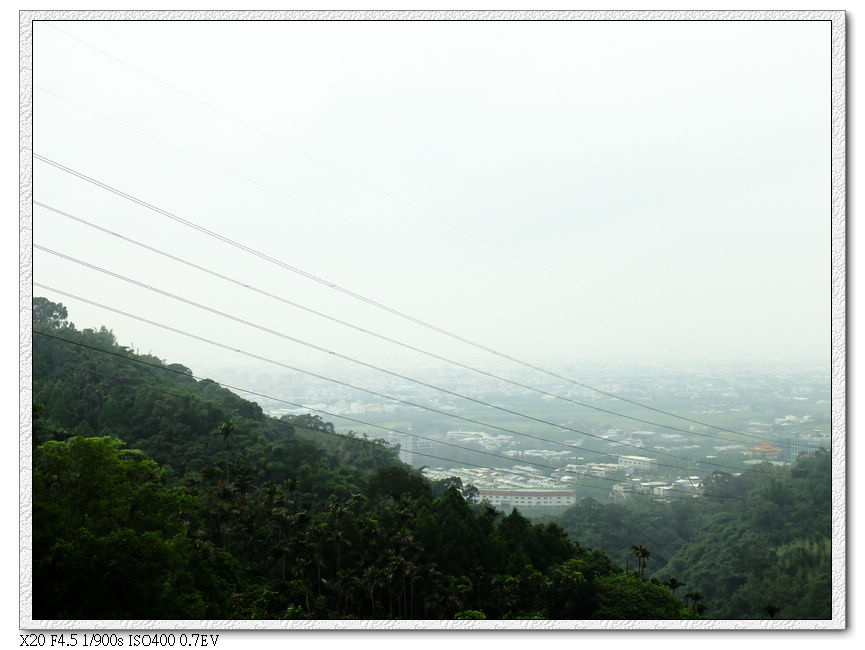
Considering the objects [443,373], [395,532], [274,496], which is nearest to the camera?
[443,373]

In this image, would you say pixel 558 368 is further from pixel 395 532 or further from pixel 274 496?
pixel 274 496

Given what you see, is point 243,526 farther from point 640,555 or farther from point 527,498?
point 640,555

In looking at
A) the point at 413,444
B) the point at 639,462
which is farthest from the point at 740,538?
the point at 413,444

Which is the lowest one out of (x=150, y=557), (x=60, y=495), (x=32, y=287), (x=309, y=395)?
(x=150, y=557)

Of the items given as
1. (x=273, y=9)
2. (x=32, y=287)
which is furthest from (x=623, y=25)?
(x=32, y=287)

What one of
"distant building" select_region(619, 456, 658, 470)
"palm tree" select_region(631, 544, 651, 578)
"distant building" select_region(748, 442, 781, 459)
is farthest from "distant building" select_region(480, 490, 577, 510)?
"distant building" select_region(748, 442, 781, 459)

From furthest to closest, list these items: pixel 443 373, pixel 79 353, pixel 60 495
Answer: pixel 79 353
pixel 443 373
pixel 60 495
